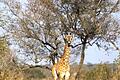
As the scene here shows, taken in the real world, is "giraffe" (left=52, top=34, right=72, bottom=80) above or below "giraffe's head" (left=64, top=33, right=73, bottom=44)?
below

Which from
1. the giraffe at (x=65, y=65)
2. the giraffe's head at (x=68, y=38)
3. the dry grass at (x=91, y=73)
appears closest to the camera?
the dry grass at (x=91, y=73)

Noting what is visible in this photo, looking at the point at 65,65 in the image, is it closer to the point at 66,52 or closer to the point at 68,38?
the point at 66,52

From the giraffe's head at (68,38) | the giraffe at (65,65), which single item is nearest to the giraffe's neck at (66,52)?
the giraffe at (65,65)

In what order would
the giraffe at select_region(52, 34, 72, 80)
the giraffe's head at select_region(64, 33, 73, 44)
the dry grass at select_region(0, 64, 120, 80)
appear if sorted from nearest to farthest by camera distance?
the dry grass at select_region(0, 64, 120, 80)
the giraffe at select_region(52, 34, 72, 80)
the giraffe's head at select_region(64, 33, 73, 44)

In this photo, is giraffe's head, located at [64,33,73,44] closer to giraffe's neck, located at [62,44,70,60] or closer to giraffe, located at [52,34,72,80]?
giraffe, located at [52,34,72,80]

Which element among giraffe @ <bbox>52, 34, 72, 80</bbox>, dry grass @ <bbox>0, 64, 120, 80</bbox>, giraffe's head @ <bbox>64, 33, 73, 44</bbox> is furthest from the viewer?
giraffe's head @ <bbox>64, 33, 73, 44</bbox>

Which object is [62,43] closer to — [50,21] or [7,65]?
[50,21]

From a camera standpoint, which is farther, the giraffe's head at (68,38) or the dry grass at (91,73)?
the giraffe's head at (68,38)

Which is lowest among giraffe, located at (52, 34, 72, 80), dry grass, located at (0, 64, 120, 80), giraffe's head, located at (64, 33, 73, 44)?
dry grass, located at (0, 64, 120, 80)

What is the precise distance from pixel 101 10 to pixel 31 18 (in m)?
3.59

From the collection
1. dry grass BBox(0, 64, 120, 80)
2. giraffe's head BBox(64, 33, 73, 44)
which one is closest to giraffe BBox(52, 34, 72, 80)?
giraffe's head BBox(64, 33, 73, 44)

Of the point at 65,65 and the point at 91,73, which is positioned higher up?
the point at 65,65

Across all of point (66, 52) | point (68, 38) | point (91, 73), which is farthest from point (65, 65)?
point (91, 73)

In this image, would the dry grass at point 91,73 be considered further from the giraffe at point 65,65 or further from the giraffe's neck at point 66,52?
the giraffe's neck at point 66,52
